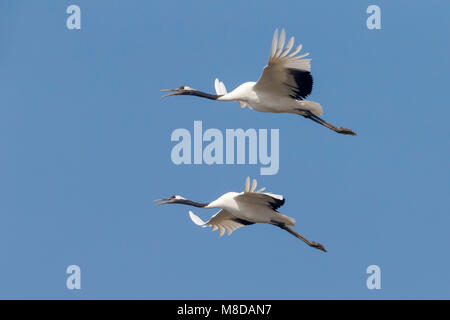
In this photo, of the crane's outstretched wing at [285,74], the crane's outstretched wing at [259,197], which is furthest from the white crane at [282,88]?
the crane's outstretched wing at [259,197]

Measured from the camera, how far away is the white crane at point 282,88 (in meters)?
26.7

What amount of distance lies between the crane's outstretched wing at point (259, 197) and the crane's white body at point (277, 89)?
1.77 m

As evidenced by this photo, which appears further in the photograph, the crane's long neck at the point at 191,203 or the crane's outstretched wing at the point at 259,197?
the crane's long neck at the point at 191,203

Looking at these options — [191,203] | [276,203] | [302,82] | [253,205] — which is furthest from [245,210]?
[302,82]

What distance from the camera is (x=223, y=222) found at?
96.2 ft

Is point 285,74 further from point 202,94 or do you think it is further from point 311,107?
point 202,94

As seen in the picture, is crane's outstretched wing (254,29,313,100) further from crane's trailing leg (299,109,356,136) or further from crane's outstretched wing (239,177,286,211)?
crane's outstretched wing (239,177,286,211)

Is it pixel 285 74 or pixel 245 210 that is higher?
pixel 285 74

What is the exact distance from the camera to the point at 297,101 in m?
27.7

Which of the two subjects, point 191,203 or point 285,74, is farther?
point 191,203

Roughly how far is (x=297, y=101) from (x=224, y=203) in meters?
2.36

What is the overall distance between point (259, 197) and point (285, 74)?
2.31 meters

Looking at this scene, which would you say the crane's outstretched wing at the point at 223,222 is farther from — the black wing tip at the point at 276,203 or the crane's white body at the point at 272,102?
the crane's white body at the point at 272,102

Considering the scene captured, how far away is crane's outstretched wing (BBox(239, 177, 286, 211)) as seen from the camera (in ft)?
87.8
